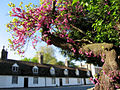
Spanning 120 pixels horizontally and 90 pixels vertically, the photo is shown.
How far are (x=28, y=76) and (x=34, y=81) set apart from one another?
2.20 m

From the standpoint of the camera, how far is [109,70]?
6152 millimetres

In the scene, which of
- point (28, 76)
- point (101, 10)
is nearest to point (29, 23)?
Result: point (101, 10)

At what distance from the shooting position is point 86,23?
11.3 meters

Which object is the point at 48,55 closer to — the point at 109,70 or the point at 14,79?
the point at 14,79

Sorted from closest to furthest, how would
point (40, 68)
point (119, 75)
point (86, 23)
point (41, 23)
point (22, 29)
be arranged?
point (119, 75)
point (41, 23)
point (22, 29)
point (86, 23)
point (40, 68)

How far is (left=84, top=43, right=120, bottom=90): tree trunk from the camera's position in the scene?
5965mm

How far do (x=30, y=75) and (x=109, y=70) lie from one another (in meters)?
27.5

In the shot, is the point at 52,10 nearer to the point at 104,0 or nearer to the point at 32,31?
the point at 32,31

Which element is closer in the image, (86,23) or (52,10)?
(52,10)

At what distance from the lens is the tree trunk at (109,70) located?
5.96 metres

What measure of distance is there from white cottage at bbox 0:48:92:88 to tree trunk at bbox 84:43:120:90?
80.2ft

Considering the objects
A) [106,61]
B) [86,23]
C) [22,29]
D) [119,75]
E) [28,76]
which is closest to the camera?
[119,75]

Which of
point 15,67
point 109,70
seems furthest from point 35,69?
point 109,70

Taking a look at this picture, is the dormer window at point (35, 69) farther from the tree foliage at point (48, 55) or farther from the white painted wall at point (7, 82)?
the tree foliage at point (48, 55)
